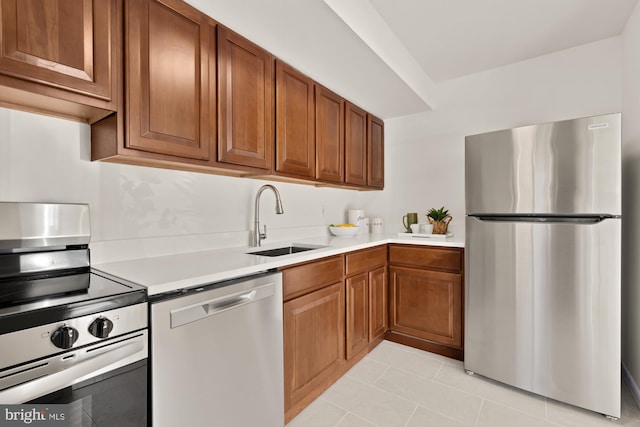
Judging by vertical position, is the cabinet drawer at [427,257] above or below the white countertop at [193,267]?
below

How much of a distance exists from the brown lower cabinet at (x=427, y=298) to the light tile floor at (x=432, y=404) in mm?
232

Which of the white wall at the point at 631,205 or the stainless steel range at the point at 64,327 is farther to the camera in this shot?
the white wall at the point at 631,205

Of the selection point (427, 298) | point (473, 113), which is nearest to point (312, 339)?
point (427, 298)

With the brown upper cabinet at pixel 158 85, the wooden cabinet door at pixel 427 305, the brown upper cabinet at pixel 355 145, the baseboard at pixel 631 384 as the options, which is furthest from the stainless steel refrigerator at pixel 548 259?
the brown upper cabinet at pixel 158 85

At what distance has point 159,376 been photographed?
3.43 ft

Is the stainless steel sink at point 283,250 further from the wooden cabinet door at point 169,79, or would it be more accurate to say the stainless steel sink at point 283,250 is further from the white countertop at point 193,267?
the wooden cabinet door at point 169,79

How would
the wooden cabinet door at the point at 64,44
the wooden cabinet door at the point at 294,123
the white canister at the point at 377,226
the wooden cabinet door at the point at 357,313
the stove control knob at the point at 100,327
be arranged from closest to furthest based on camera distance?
1. the stove control knob at the point at 100,327
2. the wooden cabinet door at the point at 64,44
3. the wooden cabinet door at the point at 294,123
4. the wooden cabinet door at the point at 357,313
5. the white canister at the point at 377,226

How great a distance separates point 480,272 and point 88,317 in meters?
2.09

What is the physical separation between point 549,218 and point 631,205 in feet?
2.03

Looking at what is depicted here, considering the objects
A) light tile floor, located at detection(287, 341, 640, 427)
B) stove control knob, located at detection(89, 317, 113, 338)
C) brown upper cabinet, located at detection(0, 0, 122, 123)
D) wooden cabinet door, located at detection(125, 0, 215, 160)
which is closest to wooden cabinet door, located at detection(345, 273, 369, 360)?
light tile floor, located at detection(287, 341, 640, 427)

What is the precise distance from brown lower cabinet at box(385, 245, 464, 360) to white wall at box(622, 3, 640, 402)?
3.14 ft

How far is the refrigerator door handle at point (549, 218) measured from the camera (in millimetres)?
1675

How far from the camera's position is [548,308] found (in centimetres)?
180

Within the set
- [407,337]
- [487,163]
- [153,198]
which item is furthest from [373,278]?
[153,198]
